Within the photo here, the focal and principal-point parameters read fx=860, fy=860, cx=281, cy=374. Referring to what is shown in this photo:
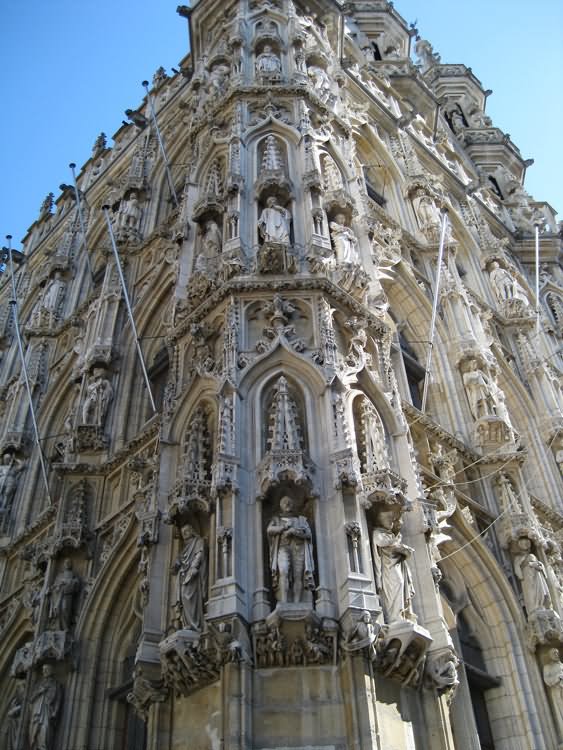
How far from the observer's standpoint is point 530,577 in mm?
12867

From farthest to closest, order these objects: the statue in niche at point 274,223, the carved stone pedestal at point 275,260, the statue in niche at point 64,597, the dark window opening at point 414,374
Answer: the dark window opening at point 414,374 → the statue in niche at point 274,223 → the carved stone pedestal at point 275,260 → the statue in niche at point 64,597

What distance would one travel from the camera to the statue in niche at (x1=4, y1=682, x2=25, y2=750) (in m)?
11.8

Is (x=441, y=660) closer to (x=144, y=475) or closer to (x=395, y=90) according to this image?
(x=144, y=475)

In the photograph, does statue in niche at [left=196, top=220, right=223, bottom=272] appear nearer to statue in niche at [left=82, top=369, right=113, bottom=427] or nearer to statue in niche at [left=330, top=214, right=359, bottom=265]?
statue in niche at [left=330, top=214, right=359, bottom=265]

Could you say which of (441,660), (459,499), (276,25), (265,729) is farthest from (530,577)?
(276,25)

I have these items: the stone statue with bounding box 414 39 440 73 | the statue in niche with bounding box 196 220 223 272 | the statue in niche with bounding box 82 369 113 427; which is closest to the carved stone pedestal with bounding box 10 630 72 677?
the statue in niche with bounding box 82 369 113 427

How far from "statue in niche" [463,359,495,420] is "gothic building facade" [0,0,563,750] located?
53 millimetres

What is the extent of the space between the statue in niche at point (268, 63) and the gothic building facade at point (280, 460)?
0.24 feet

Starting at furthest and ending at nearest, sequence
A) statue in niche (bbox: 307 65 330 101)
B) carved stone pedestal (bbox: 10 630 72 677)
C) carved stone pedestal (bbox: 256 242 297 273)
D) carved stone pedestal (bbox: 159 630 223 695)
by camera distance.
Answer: statue in niche (bbox: 307 65 330 101)
carved stone pedestal (bbox: 256 242 297 273)
carved stone pedestal (bbox: 10 630 72 677)
carved stone pedestal (bbox: 159 630 223 695)

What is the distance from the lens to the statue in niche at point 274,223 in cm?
1327

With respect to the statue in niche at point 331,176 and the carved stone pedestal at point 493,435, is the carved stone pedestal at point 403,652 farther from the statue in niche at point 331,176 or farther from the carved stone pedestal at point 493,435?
the statue in niche at point 331,176

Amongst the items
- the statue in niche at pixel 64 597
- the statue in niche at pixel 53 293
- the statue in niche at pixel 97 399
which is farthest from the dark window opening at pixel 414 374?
the statue in niche at pixel 53 293

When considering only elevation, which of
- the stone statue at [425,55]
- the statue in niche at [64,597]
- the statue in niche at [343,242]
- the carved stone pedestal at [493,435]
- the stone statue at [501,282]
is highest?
the stone statue at [425,55]

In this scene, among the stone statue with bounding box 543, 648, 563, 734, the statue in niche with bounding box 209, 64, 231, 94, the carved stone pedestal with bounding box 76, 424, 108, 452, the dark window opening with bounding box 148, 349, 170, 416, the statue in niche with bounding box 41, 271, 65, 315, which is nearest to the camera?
the stone statue with bounding box 543, 648, 563, 734
